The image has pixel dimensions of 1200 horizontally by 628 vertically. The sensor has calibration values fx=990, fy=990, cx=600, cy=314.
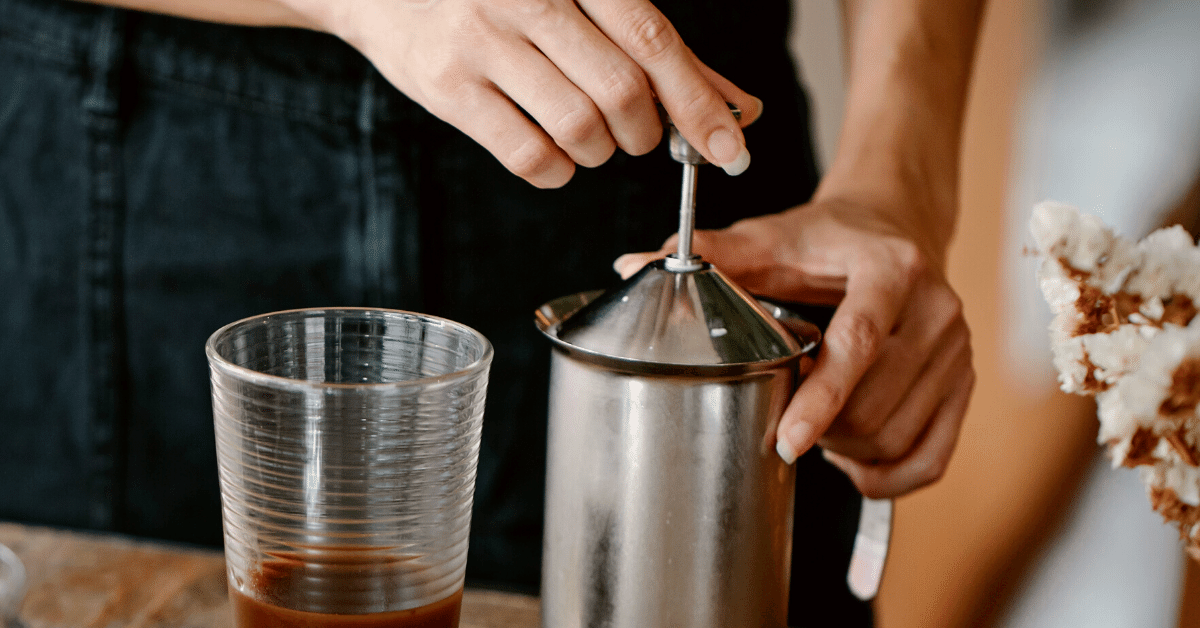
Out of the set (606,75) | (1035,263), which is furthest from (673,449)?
(1035,263)

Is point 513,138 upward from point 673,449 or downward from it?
upward

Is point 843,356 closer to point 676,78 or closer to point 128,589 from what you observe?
point 676,78

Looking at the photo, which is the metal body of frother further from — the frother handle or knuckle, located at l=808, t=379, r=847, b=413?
the frother handle

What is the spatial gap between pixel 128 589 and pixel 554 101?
0.36 meters

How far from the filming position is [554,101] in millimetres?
540

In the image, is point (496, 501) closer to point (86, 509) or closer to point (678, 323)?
point (86, 509)

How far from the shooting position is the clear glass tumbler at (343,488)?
14.9 inches

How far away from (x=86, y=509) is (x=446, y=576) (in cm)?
71

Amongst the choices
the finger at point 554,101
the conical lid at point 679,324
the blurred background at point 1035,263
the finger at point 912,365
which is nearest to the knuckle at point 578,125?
the finger at point 554,101

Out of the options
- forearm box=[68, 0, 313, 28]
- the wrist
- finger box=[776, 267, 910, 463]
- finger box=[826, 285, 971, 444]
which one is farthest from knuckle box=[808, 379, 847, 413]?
forearm box=[68, 0, 313, 28]

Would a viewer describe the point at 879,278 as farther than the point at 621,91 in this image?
Yes

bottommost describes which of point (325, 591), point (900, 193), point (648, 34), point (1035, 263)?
point (1035, 263)

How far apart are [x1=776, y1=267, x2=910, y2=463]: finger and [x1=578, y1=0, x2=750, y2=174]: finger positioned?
11 centimetres

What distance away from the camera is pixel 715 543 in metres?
0.44
